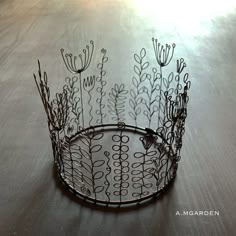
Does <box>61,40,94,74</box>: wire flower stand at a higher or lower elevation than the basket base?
higher

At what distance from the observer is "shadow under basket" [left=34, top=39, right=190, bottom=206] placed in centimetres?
83

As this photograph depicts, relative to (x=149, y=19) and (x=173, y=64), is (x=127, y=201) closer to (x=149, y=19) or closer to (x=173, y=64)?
(x=173, y=64)

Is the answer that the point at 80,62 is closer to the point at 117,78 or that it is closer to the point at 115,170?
the point at 117,78

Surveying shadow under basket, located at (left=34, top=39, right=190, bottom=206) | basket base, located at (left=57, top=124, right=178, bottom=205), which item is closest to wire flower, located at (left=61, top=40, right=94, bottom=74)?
shadow under basket, located at (left=34, top=39, right=190, bottom=206)

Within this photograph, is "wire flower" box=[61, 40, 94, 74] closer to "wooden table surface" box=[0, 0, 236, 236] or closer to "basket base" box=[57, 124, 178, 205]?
"wooden table surface" box=[0, 0, 236, 236]

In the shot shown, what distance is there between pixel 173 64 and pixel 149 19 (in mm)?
535

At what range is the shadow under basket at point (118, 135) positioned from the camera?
830 mm

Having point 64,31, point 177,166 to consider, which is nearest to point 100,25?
point 64,31

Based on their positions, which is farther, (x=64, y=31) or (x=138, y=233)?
(x=64, y=31)

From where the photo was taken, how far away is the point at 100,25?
1732mm

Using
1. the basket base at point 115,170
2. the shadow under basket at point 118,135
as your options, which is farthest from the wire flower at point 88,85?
the basket base at point 115,170

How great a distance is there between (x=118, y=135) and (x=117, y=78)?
14.3 inches

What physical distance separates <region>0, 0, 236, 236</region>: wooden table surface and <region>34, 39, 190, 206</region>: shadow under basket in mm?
39

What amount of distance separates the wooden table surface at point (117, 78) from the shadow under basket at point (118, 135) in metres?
0.04
